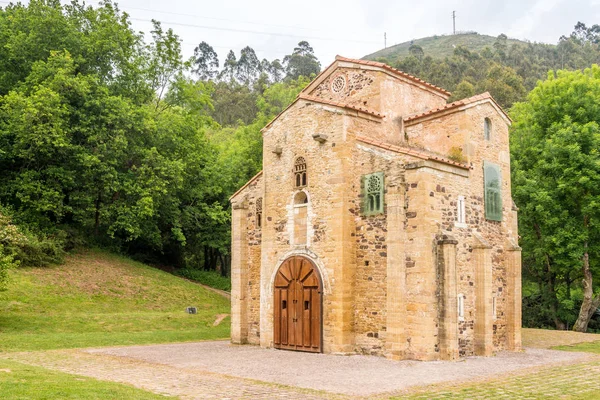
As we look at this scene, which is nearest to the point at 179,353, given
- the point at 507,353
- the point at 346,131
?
the point at 346,131

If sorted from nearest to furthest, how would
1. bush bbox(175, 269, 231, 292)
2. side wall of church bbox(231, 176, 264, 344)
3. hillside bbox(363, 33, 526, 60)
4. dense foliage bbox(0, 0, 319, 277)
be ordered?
side wall of church bbox(231, 176, 264, 344), dense foliage bbox(0, 0, 319, 277), bush bbox(175, 269, 231, 292), hillside bbox(363, 33, 526, 60)

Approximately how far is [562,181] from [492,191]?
9.01m

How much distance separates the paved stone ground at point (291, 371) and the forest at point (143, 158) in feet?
23.6

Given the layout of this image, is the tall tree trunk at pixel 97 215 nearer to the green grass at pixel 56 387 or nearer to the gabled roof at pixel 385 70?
the gabled roof at pixel 385 70

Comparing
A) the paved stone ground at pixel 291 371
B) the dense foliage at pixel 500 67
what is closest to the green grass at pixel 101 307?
the paved stone ground at pixel 291 371

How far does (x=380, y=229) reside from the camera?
1727 centimetres

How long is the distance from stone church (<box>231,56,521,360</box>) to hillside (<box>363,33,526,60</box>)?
428 ft

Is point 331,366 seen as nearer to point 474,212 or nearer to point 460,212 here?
point 460,212

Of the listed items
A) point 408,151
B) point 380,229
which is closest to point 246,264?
point 380,229

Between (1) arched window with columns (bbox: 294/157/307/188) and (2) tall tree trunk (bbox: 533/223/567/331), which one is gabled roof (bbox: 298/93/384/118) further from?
(2) tall tree trunk (bbox: 533/223/567/331)

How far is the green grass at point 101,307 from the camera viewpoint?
832 inches

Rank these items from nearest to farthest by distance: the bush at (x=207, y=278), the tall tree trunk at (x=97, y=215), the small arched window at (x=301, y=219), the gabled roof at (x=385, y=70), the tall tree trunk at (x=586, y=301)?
the small arched window at (x=301, y=219) < the gabled roof at (x=385, y=70) < the tall tree trunk at (x=586, y=301) < the tall tree trunk at (x=97, y=215) < the bush at (x=207, y=278)

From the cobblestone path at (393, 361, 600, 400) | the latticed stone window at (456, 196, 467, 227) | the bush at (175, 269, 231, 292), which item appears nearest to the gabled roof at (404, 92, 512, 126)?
the latticed stone window at (456, 196, 467, 227)

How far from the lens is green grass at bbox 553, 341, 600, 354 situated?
747 inches
